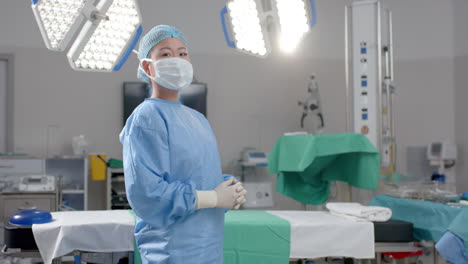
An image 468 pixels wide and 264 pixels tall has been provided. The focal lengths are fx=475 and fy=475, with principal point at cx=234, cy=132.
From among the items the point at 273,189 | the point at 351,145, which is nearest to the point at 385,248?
the point at 351,145

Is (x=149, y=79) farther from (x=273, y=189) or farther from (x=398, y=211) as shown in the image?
(x=273, y=189)

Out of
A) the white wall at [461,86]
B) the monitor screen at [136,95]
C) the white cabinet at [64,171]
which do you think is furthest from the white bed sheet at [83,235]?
the white wall at [461,86]

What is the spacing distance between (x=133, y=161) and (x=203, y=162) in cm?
26

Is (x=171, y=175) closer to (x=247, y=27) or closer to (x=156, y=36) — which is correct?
(x=156, y=36)

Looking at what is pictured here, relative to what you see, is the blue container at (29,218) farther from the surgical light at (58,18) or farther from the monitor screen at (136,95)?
the monitor screen at (136,95)

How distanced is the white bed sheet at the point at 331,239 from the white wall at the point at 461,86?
13.2 feet

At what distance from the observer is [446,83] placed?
651cm

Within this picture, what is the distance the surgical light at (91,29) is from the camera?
76.7 inches

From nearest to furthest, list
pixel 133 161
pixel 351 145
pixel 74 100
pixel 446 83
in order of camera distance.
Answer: pixel 133 161 < pixel 351 145 < pixel 74 100 < pixel 446 83

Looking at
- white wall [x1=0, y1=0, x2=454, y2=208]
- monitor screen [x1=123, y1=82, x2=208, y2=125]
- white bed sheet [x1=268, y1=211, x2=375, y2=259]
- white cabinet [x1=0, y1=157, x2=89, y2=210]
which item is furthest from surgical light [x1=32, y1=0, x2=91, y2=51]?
white wall [x1=0, y1=0, x2=454, y2=208]

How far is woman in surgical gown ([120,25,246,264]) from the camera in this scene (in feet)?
5.06

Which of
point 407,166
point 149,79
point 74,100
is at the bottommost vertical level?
point 407,166

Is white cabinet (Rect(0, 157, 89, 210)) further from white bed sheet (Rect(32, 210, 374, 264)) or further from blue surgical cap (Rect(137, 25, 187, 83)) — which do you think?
blue surgical cap (Rect(137, 25, 187, 83))

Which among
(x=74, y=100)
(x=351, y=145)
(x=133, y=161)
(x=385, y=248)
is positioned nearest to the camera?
(x=133, y=161)
